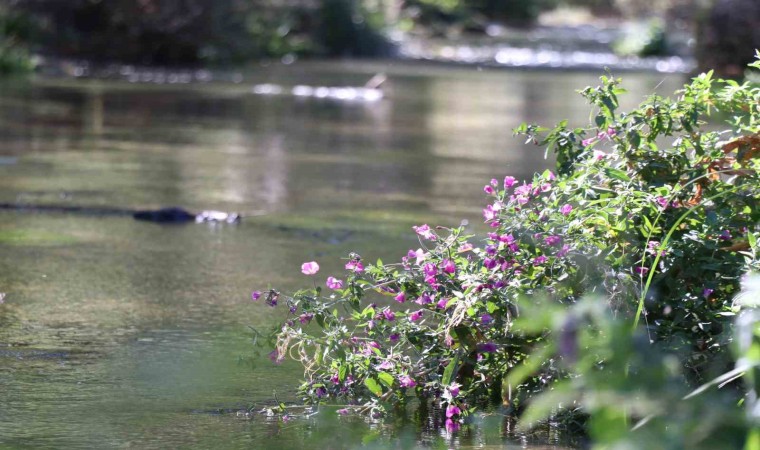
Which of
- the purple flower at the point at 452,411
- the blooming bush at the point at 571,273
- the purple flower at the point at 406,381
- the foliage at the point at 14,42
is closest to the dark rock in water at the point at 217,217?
the blooming bush at the point at 571,273

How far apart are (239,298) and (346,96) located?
1417 centimetres

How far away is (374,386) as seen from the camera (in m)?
4.70

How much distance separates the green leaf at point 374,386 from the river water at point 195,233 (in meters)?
0.11

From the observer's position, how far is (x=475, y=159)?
1347cm

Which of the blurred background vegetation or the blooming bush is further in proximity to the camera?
the blurred background vegetation

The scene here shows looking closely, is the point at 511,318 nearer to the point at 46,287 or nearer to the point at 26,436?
the point at 26,436

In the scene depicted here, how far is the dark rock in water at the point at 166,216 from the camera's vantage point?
8.98 m

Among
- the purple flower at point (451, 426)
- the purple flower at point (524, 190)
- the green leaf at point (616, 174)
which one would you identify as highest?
the green leaf at point (616, 174)

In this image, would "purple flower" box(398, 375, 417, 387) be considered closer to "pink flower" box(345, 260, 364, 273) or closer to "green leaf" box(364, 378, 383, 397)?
"green leaf" box(364, 378, 383, 397)

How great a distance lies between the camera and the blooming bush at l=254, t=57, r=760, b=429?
4.69 meters

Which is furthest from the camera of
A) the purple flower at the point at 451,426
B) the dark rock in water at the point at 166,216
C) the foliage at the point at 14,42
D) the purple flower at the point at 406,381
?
the foliage at the point at 14,42

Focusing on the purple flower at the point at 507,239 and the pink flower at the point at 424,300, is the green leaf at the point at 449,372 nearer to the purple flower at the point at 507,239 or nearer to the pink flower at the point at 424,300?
the pink flower at the point at 424,300

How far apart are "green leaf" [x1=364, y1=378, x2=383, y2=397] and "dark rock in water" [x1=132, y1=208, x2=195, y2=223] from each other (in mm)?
4461

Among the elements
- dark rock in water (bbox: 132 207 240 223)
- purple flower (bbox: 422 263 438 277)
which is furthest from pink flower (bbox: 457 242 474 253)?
dark rock in water (bbox: 132 207 240 223)
